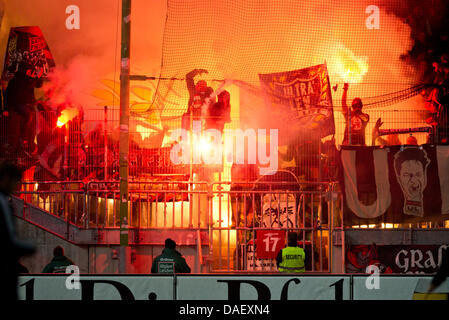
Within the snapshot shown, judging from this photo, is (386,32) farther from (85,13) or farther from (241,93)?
(85,13)

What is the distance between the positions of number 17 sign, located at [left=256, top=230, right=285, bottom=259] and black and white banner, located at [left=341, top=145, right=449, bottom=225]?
1627 millimetres

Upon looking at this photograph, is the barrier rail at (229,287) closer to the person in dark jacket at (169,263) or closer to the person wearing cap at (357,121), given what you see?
the person in dark jacket at (169,263)

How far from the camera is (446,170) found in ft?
41.4

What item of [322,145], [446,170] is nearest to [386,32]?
[322,145]

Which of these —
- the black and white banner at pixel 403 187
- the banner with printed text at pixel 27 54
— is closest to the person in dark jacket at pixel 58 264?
the black and white banner at pixel 403 187

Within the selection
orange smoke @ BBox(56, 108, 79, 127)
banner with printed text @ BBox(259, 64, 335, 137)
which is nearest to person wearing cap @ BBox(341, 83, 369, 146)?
banner with printed text @ BBox(259, 64, 335, 137)

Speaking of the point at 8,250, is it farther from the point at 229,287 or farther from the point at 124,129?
the point at 124,129

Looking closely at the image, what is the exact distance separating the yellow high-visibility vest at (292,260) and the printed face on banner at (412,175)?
2.93 metres

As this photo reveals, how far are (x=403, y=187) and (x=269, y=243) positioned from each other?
2.96 m

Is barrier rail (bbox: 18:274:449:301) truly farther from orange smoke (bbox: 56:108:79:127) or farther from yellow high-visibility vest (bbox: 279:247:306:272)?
orange smoke (bbox: 56:108:79:127)

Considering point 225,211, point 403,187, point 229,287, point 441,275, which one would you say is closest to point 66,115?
point 225,211

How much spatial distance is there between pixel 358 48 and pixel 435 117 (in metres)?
3.27

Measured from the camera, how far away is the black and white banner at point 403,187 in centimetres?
1255

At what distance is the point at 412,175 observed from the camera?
12609 millimetres
